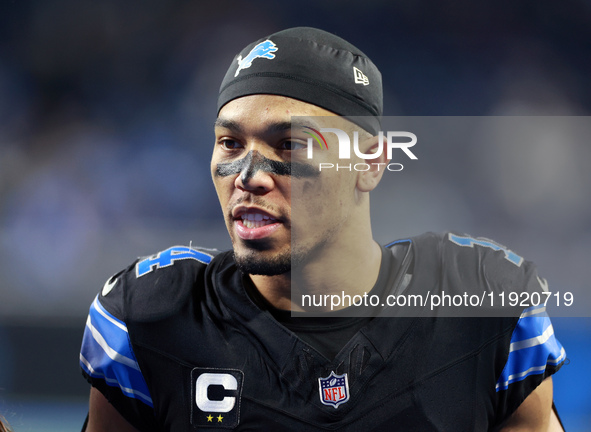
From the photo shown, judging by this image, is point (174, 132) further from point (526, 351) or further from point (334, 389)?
point (526, 351)

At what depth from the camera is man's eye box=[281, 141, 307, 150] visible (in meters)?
1.28

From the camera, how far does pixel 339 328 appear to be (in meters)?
1.36

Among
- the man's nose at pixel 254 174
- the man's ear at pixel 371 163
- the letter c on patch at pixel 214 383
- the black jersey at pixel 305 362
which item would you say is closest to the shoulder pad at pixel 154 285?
the black jersey at pixel 305 362

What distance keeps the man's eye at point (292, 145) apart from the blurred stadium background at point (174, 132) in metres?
1.28

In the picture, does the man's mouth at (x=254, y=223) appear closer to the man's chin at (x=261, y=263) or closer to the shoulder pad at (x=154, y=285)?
the man's chin at (x=261, y=263)

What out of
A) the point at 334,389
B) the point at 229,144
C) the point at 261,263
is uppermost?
the point at 229,144

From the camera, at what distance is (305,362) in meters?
1.33

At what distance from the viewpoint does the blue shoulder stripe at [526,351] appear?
1.34m

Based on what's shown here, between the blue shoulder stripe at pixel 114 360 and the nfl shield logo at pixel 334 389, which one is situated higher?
the blue shoulder stripe at pixel 114 360

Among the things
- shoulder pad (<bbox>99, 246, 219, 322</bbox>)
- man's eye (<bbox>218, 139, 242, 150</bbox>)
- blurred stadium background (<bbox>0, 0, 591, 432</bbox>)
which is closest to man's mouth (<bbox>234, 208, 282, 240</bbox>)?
man's eye (<bbox>218, 139, 242, 150</bbox>)

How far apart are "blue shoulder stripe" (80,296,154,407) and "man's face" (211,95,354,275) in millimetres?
354

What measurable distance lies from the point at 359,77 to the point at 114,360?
34.8 inches

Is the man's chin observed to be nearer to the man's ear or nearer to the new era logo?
the man's ear

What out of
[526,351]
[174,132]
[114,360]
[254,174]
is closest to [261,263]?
[254,174]
